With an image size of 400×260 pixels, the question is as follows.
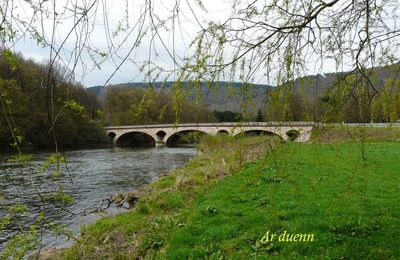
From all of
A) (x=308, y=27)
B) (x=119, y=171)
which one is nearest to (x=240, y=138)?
(x=308, y=27)

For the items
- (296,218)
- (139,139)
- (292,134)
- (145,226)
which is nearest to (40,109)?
(292,134)

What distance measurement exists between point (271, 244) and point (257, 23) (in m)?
3.43

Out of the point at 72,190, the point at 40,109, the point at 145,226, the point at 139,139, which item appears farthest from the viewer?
the point at 139,139

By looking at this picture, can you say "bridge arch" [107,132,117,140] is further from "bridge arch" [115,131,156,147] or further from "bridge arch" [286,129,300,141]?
"bridge arch" [286,129,300,141]

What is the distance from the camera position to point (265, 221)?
7277 mm

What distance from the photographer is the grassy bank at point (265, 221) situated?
5.34 m

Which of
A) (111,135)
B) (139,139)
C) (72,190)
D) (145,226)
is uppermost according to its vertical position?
(145,226)

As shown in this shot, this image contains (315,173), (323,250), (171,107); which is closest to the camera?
(171,107)

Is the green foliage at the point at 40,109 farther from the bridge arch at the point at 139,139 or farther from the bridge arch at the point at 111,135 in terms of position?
the bridge arch at the point at 139,139

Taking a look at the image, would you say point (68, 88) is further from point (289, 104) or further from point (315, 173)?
point (315, 173)

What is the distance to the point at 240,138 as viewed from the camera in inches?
167

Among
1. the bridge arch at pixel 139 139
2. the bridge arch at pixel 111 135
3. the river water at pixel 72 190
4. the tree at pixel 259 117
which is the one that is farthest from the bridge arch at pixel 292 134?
the bridge arch at pixel 139 139

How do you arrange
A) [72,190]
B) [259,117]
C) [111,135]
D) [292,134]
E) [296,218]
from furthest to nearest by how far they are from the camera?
[111,135] → [72,190] → [296,218] → [292,134] → [259,117]

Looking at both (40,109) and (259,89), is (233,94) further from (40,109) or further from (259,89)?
(40,109)
